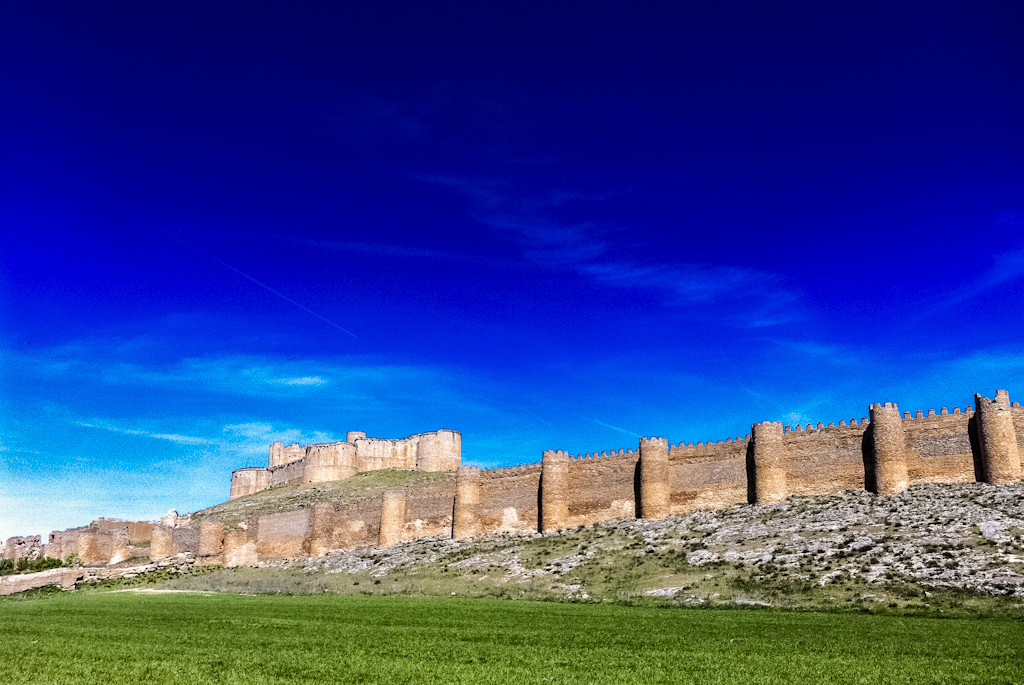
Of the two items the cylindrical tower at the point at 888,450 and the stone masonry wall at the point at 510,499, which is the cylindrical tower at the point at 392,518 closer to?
the stone masonry wall at the point at 510,499

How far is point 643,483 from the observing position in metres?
39.6

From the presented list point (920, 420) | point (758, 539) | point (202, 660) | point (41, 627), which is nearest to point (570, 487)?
point (758, 539)

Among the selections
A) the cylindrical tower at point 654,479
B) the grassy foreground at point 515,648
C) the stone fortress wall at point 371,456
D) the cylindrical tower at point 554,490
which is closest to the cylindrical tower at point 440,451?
the stone fortress wall at point 371,456

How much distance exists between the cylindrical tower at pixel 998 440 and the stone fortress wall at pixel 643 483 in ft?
0.13

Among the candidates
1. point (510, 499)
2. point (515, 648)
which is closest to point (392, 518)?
point (510, 499)

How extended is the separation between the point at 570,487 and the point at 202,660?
31.0 meters

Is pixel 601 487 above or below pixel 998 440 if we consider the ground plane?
below

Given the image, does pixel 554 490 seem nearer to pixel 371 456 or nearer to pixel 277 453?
pixel 371 456

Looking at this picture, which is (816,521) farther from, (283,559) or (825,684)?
(283,559)

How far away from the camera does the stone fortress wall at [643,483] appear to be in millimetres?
32188

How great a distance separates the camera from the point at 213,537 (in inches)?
2088

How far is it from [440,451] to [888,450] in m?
56.6

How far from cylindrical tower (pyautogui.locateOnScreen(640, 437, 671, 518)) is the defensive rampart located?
0.06 m

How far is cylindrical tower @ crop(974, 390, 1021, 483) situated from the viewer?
30641mm
